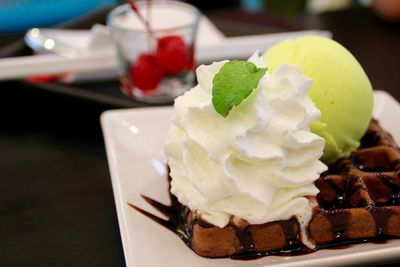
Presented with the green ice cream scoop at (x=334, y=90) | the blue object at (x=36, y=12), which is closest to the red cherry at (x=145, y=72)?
the green ice cream scoop at (x=334, y=90)

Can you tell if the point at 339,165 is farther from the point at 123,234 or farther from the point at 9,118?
the point at 9,118

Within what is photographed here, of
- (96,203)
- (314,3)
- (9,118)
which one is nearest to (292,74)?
(96,203)

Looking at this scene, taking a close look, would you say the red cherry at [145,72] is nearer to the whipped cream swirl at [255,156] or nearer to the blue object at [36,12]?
the whipped cream swirl at [255,156]

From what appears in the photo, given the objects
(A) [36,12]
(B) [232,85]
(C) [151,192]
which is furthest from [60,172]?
(A) [36,12]

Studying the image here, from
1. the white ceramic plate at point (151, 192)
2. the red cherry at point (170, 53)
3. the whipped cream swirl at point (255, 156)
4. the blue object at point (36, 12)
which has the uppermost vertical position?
the whipped cream swirl at point (255, 156)

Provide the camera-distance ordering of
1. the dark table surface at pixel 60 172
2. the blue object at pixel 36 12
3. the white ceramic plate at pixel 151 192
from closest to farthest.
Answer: the white ceramic plate at pixel 151 192, the dark table surface at pixel 60 172, the blue object at pixel 36 12

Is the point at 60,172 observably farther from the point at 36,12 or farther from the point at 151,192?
the point at 36,12
